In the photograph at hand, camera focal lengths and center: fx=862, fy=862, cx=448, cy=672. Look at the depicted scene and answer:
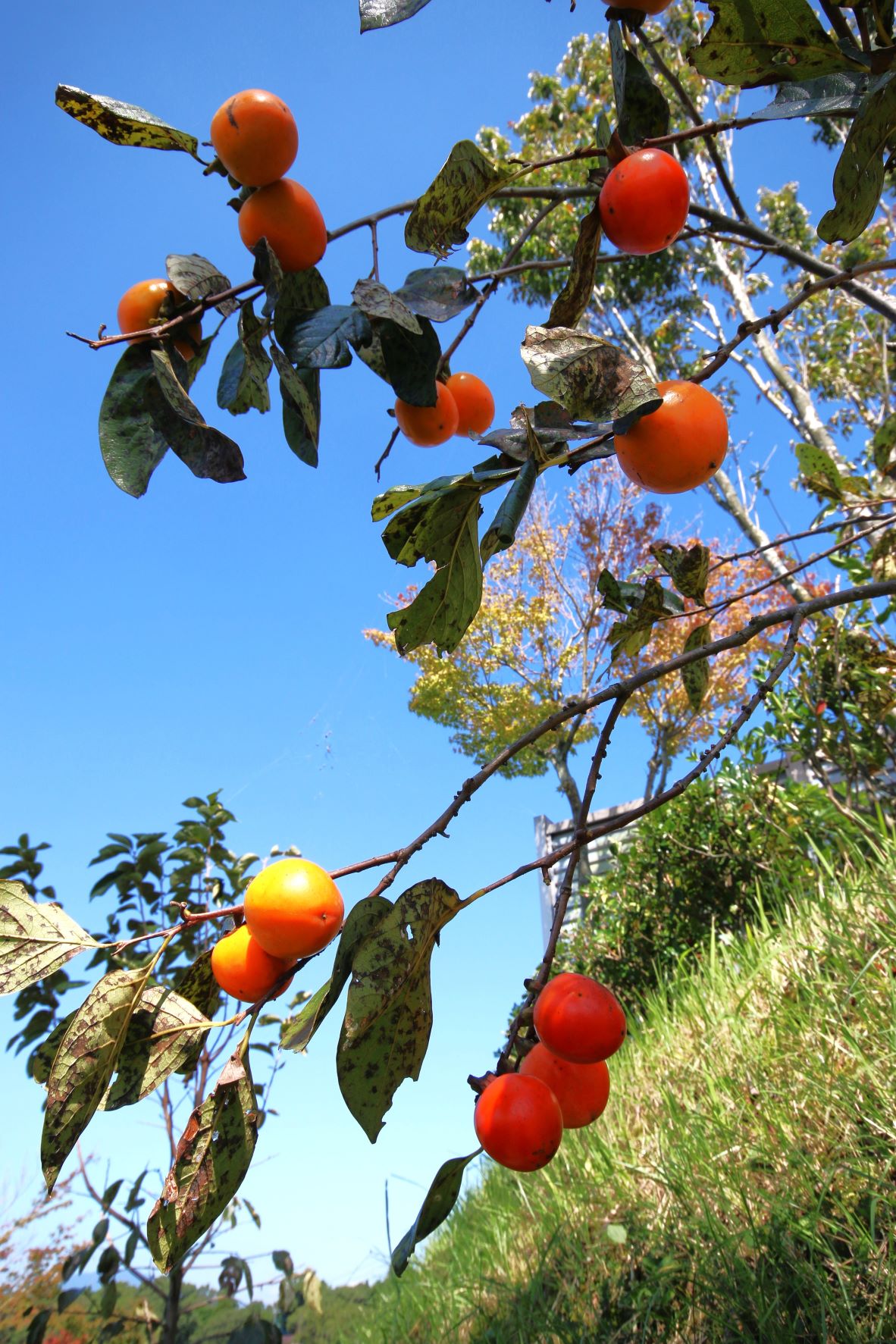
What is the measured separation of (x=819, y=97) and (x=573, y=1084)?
0.79 m

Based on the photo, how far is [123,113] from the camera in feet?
2.27

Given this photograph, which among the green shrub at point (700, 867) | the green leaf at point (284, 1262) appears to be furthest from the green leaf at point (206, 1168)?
the green shrub at point (700, 867)

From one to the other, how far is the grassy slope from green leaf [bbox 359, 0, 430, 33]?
1747 mm

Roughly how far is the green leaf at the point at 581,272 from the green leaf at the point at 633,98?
17 millimetres

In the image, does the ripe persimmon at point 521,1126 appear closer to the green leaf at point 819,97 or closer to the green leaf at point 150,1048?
the green leaf at point 150,1048

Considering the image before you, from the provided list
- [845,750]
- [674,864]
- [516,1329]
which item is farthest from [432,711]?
[516,1329]

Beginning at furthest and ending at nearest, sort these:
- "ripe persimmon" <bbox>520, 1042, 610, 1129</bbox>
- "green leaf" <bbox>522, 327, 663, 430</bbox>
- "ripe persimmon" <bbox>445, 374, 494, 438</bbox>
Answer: "ripe persimmon" <bbox>445, 374, 494, 438</bbox> < "ripe persimmon" <bbox>520, 1042, 610, 1129</bbox> < "green leaf" <bbox>522, 327, 663, 430</bbox>

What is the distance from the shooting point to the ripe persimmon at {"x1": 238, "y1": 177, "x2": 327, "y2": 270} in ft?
2.32

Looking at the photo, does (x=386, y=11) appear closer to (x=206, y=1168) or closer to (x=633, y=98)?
(x=633, y=98)

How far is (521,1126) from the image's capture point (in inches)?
26.0

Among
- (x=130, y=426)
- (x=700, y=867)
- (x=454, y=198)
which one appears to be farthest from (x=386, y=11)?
(x=700, y=867)

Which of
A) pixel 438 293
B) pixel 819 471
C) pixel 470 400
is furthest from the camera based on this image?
pixel 819 471

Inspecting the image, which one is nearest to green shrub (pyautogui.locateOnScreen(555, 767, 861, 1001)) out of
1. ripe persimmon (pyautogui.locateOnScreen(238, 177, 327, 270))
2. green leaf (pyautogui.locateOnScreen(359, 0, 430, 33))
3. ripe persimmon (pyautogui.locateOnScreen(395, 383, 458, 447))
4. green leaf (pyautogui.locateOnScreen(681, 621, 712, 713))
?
green leaf (pyautogui.locateOnScreen(681, 621, 712, 713))

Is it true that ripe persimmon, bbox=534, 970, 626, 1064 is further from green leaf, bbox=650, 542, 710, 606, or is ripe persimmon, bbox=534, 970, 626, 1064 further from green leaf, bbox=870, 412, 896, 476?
green leaf, bbox=870, 412, 896, 476
